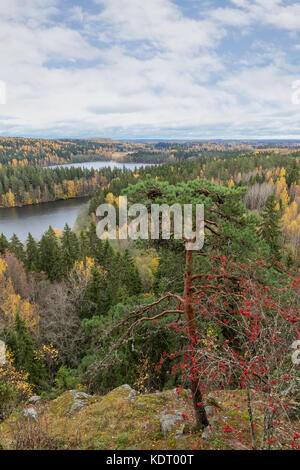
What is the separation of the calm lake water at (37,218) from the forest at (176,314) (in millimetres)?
12051

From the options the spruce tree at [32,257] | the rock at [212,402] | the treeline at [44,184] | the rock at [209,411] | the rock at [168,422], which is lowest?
Answer: the spruce tree at [32,257]

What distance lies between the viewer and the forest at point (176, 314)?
478cm

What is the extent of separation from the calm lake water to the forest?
39.5 feet

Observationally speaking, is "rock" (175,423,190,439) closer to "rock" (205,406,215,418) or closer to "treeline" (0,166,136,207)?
"rock" (205,406,215,418)

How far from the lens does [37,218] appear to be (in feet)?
219


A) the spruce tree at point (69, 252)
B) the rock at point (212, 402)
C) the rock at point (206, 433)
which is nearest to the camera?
the rock at point (206, 433)

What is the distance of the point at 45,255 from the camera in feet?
113

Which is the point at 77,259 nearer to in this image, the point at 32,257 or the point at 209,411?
the point at 32,257

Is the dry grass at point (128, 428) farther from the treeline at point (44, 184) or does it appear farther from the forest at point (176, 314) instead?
the treeline at point (44, 184)

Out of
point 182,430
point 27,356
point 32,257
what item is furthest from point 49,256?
point 182,430

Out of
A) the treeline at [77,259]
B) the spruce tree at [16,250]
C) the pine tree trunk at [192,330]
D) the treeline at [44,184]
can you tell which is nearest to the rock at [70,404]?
the pine tree trunk at [192,330]

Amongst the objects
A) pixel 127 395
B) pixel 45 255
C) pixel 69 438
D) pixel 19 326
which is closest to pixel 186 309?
pixel 69 438
